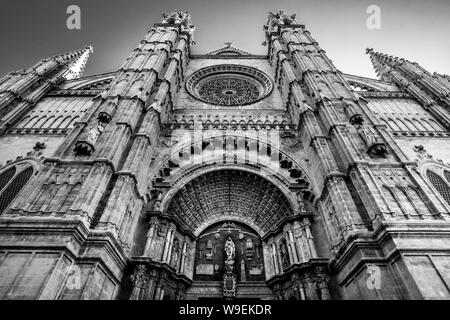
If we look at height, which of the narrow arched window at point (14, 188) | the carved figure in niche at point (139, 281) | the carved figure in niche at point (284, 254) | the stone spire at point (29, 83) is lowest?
the carved figure in niche at point (139, 281)

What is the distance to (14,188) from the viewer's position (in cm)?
1254

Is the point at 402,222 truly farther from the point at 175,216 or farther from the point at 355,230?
the point at 175,216

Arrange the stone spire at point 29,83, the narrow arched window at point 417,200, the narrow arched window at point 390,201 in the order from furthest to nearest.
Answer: the stone spire at point 29,83, the narrow arched window at point 417,200, the narrow arched window at point 390,201

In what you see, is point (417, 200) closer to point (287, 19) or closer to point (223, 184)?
point (223, 184)

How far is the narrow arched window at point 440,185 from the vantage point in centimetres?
1248

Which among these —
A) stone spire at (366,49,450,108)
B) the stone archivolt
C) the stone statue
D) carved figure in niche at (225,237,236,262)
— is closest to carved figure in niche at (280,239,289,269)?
the stone archivolt

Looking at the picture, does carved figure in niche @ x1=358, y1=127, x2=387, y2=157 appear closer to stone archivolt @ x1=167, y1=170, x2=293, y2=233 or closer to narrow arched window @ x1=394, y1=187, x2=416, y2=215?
narrow arched window @ x1=394, y1=187, x2=416, y2=215

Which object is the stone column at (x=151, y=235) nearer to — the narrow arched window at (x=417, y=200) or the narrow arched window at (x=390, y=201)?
the narrow arched window at (x=390, y=201)

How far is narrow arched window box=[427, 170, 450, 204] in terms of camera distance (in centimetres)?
1248

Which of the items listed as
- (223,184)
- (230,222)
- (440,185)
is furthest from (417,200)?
(223,184)

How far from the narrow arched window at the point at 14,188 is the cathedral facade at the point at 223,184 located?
67 mm

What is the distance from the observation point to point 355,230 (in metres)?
9.02

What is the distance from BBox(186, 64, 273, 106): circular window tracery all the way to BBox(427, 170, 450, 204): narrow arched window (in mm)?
11314

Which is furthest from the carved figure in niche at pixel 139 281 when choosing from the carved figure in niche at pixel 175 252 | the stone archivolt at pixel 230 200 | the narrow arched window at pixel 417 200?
the narrow arched window at pixel 417 200
